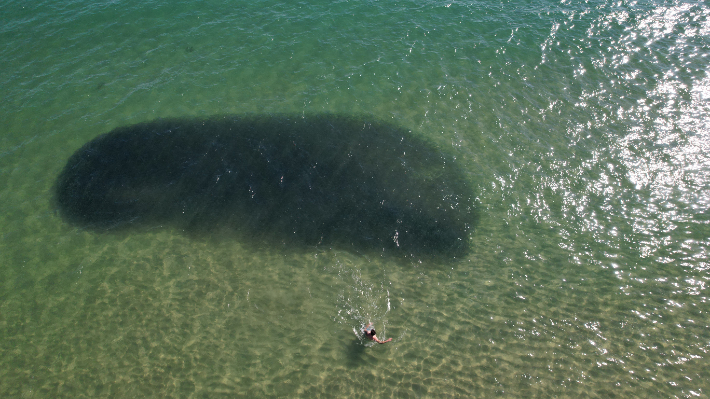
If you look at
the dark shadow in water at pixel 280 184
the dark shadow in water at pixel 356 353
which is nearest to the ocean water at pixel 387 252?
the dark shadow in water at pixel 356 353

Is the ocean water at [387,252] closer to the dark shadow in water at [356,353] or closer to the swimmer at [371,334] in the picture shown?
the dark shadow in water at [356,353]

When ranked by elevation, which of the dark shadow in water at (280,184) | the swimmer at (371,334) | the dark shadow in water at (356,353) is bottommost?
the dark shadow in water at (356,353)

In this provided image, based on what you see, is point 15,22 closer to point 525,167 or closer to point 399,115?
point 399,115

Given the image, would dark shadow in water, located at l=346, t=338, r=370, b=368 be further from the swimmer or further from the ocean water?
the swimmer

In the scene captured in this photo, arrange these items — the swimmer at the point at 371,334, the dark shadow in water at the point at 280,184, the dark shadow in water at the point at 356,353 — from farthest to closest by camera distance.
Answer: the dark shadow in water at the point at 280,184
the swimmer at the point at 371,334
the dark shadow in water at the point at 356,353

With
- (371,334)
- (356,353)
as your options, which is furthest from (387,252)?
(356,353)

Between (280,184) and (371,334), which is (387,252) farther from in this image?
(280,184)

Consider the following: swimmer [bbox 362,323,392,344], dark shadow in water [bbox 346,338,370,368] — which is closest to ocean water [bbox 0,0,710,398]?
dark shadow in water [bbox 346,338,370,368]
